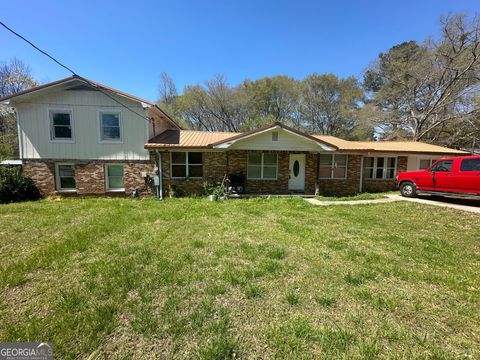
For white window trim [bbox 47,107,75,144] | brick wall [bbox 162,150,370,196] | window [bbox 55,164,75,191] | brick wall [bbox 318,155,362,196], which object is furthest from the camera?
brick wall [bbox 318,155,362,196]

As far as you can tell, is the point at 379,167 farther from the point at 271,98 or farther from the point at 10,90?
the point at 10,90

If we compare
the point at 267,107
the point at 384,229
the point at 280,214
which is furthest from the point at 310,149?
the point at 267,107

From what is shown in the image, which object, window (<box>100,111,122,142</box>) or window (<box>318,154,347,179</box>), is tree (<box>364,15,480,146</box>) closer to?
window (<box>318,154,347,179</box>)

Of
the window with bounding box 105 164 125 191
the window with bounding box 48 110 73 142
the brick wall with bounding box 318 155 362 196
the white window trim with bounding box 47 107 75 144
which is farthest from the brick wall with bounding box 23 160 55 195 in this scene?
the brick wall with bounding box 318 155 362 196

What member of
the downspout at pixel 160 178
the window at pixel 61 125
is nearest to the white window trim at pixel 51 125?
the window at pixel 61 125

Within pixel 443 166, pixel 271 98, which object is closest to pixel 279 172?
pixel 443 166

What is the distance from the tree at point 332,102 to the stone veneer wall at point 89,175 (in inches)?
931

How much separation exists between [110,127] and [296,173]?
10494 mm

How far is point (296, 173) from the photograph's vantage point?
42.2 ft

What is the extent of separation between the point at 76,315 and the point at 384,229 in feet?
24.2

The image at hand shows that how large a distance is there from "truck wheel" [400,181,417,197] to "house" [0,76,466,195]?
8.36 feet

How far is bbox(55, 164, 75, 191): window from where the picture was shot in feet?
38.1

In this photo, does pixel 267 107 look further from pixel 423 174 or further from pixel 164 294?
pixel 164 294

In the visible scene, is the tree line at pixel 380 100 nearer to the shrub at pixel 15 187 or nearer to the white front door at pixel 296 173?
the white front door at pixel 296 173
